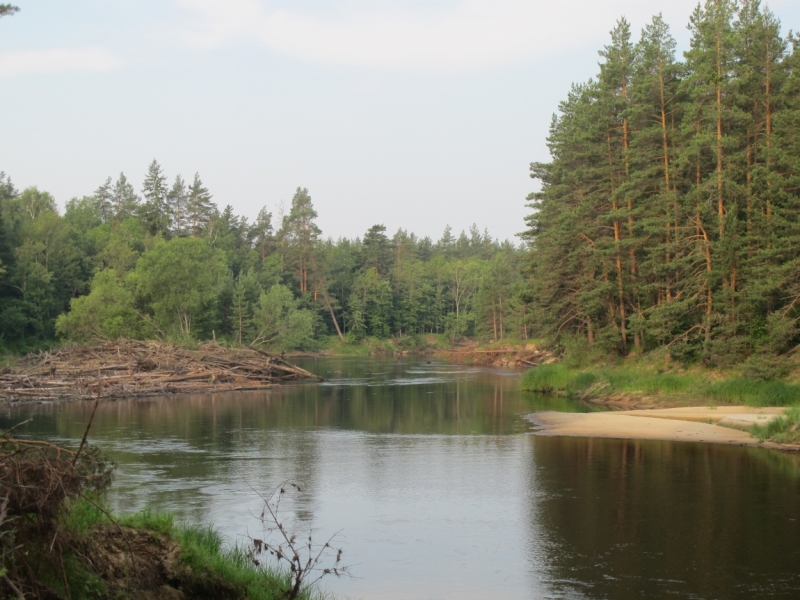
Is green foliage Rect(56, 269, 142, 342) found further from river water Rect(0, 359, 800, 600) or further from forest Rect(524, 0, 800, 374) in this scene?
forest Rect(524, 0, 800, 374)

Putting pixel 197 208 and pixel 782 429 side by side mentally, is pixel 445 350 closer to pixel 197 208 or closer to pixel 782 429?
pixel 197 208

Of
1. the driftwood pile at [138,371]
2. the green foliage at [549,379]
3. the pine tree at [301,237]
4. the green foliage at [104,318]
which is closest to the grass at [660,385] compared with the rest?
the green foliage at [549,379]

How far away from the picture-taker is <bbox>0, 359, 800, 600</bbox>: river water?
12758 mm

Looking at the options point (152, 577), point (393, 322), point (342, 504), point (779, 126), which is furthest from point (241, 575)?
point (393, 322)

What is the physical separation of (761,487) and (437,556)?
9230 mm

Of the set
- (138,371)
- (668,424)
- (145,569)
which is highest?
(138,371)

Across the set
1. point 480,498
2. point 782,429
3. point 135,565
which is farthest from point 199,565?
point 782,429

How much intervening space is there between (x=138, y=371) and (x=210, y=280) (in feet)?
96.6

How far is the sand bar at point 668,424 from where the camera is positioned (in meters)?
25.7

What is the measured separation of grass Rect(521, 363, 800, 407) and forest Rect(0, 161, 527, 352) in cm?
1136

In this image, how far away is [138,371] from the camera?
4434cm

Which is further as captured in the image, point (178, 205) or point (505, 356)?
point (178, 205)

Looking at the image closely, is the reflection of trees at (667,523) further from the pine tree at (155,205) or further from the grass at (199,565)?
the pine tree at (155,205)

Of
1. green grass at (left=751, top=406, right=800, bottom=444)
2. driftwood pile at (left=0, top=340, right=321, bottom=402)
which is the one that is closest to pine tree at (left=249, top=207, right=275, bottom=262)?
driftwood pile at (left=0, top=340, right=321, bottom=402)
